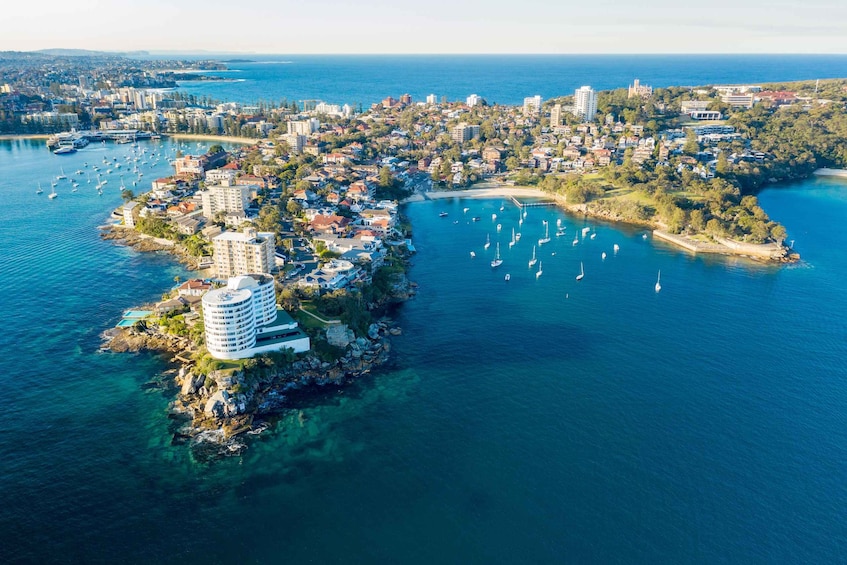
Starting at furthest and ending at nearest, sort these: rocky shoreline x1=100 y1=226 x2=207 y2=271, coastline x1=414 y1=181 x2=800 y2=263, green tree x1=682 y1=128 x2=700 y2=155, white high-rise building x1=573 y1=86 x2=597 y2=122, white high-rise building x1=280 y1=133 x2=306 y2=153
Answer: white high-rise building x1=573 y1=86 x2=597 y2=122
white high-rise building x1=280 y1=133 x2=306 y2=153
green tree x1=682 y1=128 x2=700 y2=155
coastline x1=414 y1=181 x2=800 y2=263
rocky shoreline x1=100 y1=226 x2=207 y2=271

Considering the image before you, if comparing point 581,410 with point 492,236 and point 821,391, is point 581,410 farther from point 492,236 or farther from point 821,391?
point 492,236

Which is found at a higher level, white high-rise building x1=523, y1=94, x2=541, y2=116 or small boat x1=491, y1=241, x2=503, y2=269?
white high-rise building x1=523, y1=94, x2=541, y2=116

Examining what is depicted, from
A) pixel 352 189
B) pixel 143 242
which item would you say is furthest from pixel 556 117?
pixel 143 242

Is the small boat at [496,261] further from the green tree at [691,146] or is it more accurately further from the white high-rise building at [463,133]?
the white high-rise building at [463,133]

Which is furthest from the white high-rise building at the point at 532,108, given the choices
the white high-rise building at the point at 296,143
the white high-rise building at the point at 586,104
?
the white high-rise building at the point at 296,143

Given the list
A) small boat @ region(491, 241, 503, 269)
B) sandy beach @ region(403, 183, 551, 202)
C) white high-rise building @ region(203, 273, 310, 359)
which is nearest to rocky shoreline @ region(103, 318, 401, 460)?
white high-rise building @ region(203, 273, 310, 359)

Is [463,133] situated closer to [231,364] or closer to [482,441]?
[231,364]

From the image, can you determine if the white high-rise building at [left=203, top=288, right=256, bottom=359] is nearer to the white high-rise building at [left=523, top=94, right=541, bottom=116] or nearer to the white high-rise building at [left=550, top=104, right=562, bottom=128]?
the white high-rise building at [left=550, top=104, right=562, bottom=128]
